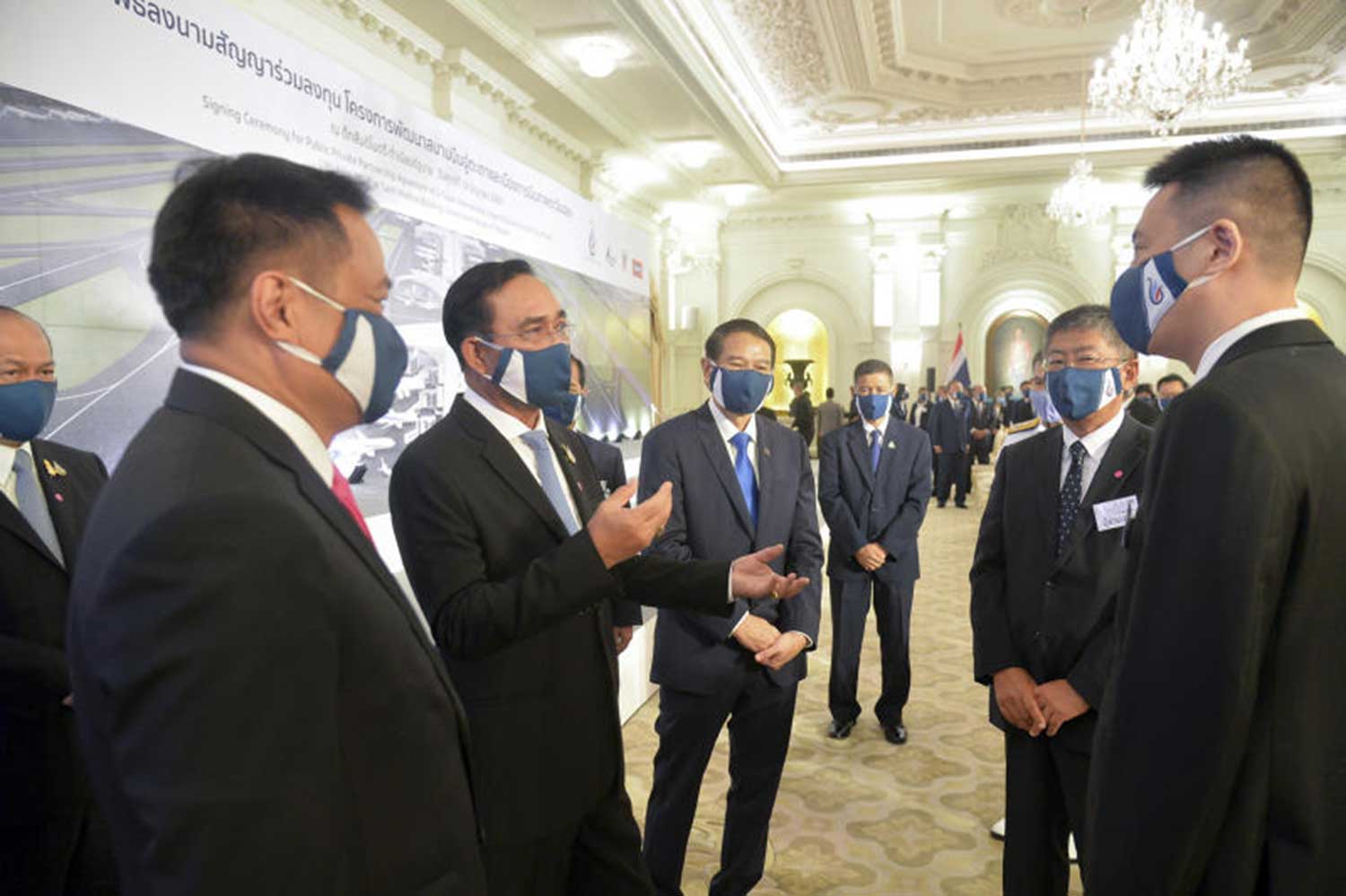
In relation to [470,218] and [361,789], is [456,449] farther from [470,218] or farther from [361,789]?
[470,218]

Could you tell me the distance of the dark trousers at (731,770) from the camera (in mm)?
2396

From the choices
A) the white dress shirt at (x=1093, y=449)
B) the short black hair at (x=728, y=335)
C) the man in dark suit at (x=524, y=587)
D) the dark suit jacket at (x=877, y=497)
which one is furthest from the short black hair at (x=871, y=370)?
the man in dark suit at (x=524, y=587)

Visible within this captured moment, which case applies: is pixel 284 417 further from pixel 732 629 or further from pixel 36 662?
pixel 732 629

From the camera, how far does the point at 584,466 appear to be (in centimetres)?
207

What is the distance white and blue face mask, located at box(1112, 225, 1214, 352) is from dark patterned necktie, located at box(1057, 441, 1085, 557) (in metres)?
0.62

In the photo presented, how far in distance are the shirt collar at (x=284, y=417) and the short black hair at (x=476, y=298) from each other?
85 cm

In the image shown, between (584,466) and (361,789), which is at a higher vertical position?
(584,466)

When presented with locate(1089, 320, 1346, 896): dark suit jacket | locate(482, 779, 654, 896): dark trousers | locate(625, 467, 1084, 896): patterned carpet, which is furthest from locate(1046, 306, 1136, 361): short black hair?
locate(625, 467, 1084, 896): patterned carpet

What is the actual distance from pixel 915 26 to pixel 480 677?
33.3ft

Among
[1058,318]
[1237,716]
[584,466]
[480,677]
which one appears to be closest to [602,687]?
[480,677]

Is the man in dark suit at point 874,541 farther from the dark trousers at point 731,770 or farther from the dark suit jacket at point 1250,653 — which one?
the dark suit jacket at point 1250,653

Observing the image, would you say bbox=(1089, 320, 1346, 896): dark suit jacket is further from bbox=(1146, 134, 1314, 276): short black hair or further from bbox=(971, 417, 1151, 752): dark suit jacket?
bbox=(971, 417, 1151, 752): dark suit jacket

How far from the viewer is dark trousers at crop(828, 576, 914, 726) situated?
399cm

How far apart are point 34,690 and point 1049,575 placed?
2.39 metres
